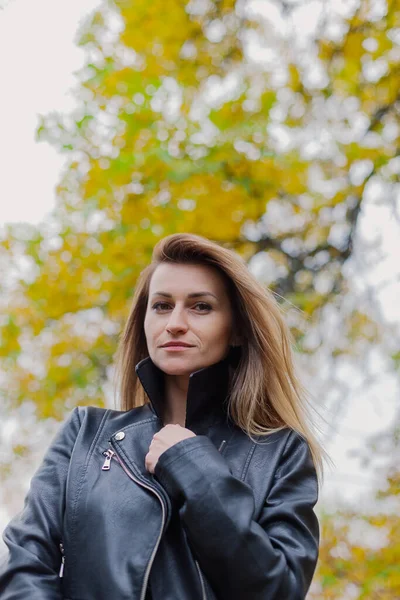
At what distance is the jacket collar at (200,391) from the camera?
1819 millimetres

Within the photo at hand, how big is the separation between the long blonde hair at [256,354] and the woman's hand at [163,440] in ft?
0.66

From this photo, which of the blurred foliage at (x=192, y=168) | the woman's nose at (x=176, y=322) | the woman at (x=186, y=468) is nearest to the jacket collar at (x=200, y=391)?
the woman at (x=186, y=468)

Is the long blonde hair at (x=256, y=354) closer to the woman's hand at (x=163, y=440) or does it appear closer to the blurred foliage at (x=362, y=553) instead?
the woman's hand at (x=163, y=440)

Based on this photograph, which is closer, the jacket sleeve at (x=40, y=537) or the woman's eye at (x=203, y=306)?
the jacket sleeve at (x=40, y=537)

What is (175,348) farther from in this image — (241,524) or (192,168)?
(192,168)

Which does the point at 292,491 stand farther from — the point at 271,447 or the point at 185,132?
the point at 185,132

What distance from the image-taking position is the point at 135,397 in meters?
2.12

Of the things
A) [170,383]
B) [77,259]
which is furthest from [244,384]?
[77,259]

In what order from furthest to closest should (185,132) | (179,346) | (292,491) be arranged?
(185,132) < (179,346) < (292,491)

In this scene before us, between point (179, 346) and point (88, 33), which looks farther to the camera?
point (88, 33)

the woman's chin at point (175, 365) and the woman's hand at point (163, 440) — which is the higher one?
the woman's chin at point (175, 365)

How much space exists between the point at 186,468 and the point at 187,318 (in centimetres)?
39

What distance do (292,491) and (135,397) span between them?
0.58 metres

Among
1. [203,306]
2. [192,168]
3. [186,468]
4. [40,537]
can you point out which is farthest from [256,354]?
[192,168]
